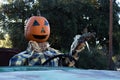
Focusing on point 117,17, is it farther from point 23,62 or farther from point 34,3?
point 23,62

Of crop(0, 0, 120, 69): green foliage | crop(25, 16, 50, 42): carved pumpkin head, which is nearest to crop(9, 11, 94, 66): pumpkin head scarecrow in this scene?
crop(25, 16, 50, 42): carved pumpkin head

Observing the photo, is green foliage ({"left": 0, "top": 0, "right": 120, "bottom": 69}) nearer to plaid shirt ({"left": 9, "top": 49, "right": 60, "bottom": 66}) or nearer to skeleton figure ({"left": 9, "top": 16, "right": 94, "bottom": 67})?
skeleton figure ({"left": 9, "top": 16, "right": 94, "bottom": 67})

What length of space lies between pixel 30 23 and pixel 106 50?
69.6 ft

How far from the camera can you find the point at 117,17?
28109 millimetres

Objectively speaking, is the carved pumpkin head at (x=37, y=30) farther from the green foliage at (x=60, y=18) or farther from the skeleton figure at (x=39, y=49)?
the green foliage at (x=60, y=18)

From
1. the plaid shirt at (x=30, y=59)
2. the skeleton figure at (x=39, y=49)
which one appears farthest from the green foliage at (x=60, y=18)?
the plaid shirt at (x=30, y=59)

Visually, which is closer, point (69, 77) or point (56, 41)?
point (69, 77)

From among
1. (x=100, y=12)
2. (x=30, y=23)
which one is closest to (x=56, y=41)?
(x=100, y=12)

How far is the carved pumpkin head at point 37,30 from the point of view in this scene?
742 cm

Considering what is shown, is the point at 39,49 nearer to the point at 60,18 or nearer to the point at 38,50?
the point at 38,50

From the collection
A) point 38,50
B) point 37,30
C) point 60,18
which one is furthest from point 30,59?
point 60,18

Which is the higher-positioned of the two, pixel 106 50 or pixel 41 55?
pixel 41 55

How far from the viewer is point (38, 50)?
6.81 meters

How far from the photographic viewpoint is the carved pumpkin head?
7.42m
